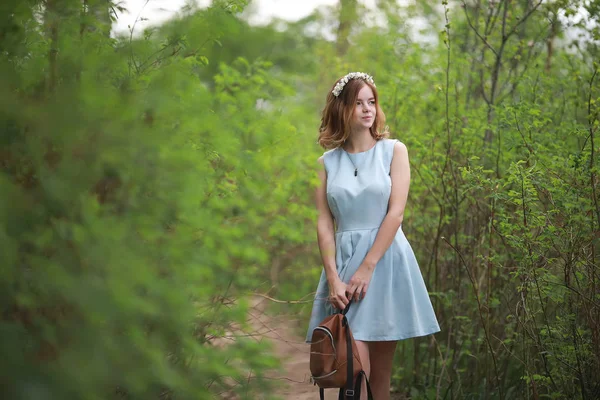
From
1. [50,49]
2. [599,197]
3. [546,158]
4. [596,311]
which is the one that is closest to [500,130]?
[546,158]

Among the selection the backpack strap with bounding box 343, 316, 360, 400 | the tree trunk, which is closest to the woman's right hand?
the backpack strap with bounding box 343, 316, 360, 400

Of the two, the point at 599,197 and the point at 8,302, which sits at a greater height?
the point at 599,197

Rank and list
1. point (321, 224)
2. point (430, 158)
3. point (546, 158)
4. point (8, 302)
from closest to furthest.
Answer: point (8, 302) → point (321, 224) → point (546, 158) → point (430, 158)

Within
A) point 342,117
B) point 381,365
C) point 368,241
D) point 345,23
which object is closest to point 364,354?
point 381,365

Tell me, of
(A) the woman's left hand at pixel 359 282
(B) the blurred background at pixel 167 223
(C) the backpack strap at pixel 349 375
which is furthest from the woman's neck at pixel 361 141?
(C) the backpack strap at pixel 349 375

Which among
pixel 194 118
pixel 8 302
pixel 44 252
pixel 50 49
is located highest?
pixel 50 49

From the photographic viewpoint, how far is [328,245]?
3.22 m

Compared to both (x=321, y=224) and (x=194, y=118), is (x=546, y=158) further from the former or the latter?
(x=194, y=118)

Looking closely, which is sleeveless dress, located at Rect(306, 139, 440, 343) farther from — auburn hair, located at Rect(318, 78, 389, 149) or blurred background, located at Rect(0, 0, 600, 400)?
blurred background, located at Rect(0, 0, 600, 400)

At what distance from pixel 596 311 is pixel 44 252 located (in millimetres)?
2656

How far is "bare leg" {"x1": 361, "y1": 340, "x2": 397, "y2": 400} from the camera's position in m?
3.22

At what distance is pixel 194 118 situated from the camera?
6.13 ft

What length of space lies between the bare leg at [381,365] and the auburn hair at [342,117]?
3.81 ft

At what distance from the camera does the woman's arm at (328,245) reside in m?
3.06
